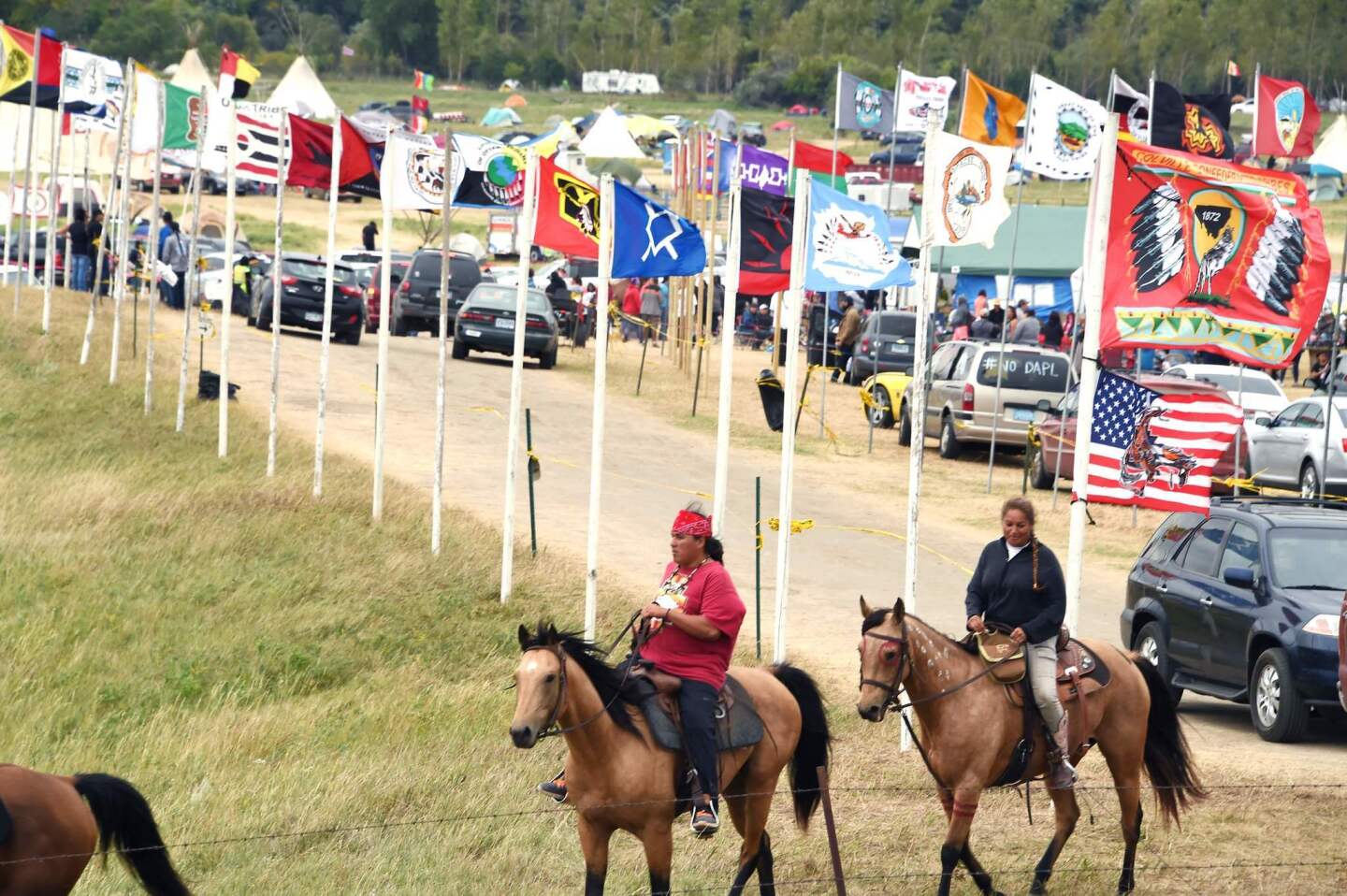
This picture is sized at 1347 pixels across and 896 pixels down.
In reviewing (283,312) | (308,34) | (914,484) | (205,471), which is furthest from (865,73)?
(914,484)

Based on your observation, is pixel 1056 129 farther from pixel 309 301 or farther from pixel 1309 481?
pixel 309 301

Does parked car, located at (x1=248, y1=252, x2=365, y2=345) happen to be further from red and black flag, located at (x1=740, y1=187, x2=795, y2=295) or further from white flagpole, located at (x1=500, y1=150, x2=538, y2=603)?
red and black flag, located at (x1=740, y1=187, x2=795, y2=295)

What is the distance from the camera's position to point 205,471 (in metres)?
23.0

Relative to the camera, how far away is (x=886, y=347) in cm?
3912

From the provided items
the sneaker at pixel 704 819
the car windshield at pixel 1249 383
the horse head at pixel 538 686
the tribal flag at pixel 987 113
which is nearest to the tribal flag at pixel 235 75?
the tribal flag at pixel 987 113

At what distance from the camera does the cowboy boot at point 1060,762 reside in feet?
33.9

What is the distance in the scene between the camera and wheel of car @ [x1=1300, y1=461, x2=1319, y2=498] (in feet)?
83.2

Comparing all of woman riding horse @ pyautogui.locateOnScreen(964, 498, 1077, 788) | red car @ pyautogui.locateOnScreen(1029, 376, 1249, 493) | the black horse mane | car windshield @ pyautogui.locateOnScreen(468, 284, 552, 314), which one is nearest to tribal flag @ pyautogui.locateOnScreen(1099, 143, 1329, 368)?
woman riding horse @ pyautogui.locateOnScreen(964, 498, 1077, 788)

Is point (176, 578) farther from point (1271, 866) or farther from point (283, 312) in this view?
point (283, 312)

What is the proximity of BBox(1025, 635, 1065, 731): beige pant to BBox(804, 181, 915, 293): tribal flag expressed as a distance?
4.76 metres

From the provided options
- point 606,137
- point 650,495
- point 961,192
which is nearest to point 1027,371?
point 650,495

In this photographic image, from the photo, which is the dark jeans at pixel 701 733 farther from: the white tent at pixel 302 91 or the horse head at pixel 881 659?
the white tent at pixel 302 91

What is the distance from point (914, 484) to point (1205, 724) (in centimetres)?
378

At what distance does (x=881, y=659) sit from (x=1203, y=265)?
185 inches
